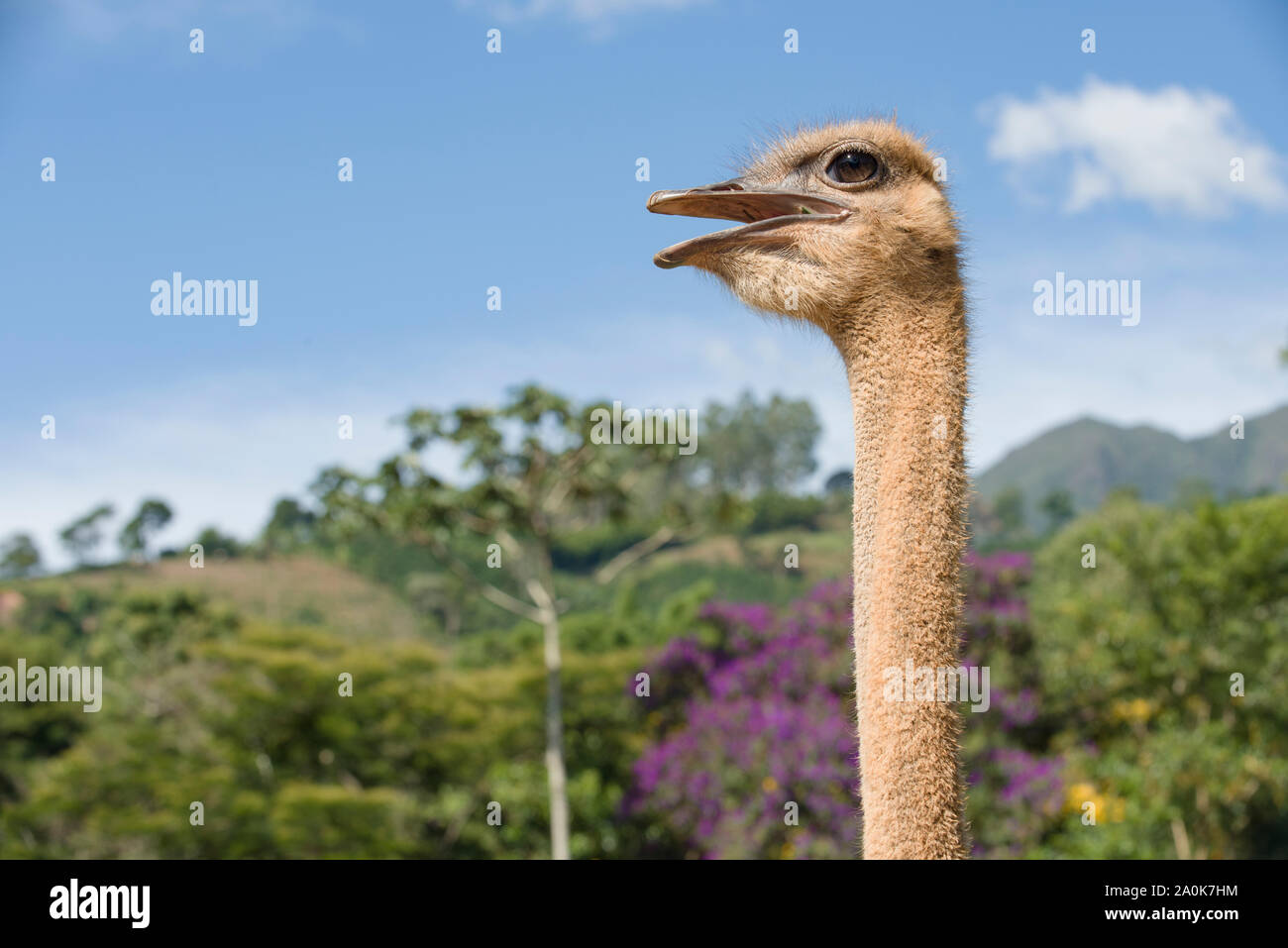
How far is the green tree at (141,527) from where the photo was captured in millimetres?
23625

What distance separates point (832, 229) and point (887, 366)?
286mm

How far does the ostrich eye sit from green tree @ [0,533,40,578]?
2935 cm

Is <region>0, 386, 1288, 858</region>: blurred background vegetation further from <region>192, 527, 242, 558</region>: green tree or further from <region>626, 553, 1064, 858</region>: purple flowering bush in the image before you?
<region>192, 527, 242, 558</region>: green tree

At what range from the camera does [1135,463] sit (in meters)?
45.6

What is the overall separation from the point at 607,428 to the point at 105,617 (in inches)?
514

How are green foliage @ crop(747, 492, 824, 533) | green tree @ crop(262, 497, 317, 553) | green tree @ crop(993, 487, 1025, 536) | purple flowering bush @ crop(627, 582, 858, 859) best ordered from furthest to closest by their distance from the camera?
1. green tree @ crop(993, 487, 1025, 536)
2. green tree @ crop(262, 497, 317, 553)
3. green foliage @ crop(747, 492, 824, 533)
4. purple flowering bush @ crop(627, 582, 858, 859)

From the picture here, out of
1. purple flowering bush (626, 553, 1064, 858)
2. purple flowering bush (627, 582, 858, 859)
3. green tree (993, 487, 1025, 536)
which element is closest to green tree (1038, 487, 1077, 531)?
green tree (993, 487, 1025, 536)

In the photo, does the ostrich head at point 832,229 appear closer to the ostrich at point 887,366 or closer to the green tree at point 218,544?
the ostrich at point 887,366

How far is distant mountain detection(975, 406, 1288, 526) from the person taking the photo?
24.6 m

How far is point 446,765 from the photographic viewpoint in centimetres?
1306

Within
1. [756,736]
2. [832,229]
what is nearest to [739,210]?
[832,229]

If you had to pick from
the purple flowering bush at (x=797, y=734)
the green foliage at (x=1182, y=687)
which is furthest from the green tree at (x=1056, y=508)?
the purple flowering bush at (x=797, y=734)
